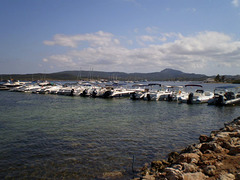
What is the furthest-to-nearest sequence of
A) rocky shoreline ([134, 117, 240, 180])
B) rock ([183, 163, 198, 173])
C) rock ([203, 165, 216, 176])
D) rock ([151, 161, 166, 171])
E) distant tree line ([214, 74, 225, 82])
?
distant tree line ([214, 74, 225, 82])
rock ([151, 161, 166, 171])
rock ([183, 163, 198, 173])
rock ([203, 165, 216, 176])
rocky shoreline ([134, 117, 240, 180])

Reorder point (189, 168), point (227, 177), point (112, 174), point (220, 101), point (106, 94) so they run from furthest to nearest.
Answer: point (106, 94)
point (220, 101)
point (112, 174)
point (189, 168)
point (227, 177)

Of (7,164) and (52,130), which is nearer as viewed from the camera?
(7,164)

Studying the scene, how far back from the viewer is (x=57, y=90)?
216 ft

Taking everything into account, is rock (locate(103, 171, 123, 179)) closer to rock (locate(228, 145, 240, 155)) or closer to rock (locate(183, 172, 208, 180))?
rock (locate(183, 172, 208, 180))

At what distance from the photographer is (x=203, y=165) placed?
9.14 metres

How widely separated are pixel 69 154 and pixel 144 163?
472 centimetres

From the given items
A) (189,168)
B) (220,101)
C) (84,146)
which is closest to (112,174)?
(189,168)

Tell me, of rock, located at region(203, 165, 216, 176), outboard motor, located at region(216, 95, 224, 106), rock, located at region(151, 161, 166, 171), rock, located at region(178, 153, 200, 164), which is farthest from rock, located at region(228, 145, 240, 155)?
outboard motor, located at region(216, 95, 224, 106)

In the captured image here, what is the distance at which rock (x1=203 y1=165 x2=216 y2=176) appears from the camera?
8164 mm

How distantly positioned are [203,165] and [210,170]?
90cm

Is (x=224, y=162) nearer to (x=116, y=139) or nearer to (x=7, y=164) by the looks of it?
(x=116, y=139)

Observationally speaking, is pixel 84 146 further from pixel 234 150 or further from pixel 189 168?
pixel 234 150

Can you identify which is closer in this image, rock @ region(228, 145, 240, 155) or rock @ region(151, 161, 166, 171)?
rock @ region(151, 161, 166, 171)

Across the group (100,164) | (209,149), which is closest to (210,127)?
(209,149)
